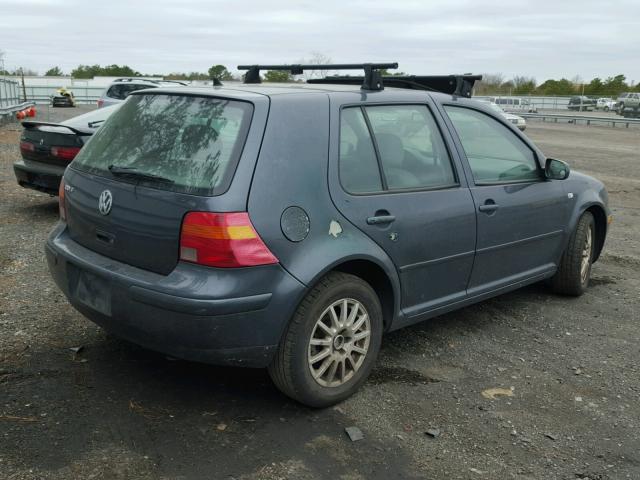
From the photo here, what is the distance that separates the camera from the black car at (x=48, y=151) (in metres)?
7.52

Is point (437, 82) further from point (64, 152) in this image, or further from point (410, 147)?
point (64, 152)

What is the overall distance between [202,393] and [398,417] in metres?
1.07

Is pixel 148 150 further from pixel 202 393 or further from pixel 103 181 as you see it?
pixel 202 393

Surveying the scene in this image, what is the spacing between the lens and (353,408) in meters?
3.58

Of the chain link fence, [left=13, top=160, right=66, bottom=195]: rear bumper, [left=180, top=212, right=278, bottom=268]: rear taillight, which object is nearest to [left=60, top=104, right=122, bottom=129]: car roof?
Result: [left=13, top=160, right=66, bottom=195]: rear bumper

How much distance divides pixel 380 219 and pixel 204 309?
1122 millimetres

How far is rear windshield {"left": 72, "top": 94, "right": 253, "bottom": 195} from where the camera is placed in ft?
10.5

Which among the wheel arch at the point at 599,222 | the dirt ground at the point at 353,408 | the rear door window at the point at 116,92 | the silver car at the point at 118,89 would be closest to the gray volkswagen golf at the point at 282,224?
the dirt ground at the point at 353,408

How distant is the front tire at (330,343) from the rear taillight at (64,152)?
502 cm

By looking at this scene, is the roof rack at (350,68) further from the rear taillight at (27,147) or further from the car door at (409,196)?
the rear taillight at (27,147)

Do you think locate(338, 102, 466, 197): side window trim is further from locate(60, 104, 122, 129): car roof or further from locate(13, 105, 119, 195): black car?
locate(60, 104, 122, 129): car roof

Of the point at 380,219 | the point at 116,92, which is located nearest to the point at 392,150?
the point at 380,219

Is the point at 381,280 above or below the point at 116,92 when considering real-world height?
below

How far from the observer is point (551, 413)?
142 inches
